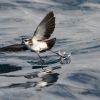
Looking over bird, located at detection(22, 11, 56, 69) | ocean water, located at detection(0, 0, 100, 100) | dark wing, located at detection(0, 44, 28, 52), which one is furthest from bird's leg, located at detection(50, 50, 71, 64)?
dark wing, located at detection(0, 44, 28, 52)

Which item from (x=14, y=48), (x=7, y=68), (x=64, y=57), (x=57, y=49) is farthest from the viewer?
(x=57, y=49)

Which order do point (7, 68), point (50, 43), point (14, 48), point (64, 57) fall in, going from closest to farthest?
point (50, 43) < point (14, 48) < point (7, 68) < point (64, 57)

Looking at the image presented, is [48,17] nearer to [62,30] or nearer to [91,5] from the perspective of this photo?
[62,30]

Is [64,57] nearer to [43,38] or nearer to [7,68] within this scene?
[43,38]

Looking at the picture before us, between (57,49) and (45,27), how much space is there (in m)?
2.89

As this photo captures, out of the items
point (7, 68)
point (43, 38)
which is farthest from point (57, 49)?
point (43, 38)

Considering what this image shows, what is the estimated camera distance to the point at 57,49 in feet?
51.9

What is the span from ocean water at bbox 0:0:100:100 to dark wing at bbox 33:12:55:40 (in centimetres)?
80

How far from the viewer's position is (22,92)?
37.0 ft

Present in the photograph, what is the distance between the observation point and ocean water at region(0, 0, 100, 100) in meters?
11.4

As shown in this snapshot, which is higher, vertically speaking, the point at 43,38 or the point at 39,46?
the point at 43,38

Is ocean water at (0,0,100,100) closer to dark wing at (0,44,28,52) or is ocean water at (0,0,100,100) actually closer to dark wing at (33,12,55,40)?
dark wing at (0,44,28,52)

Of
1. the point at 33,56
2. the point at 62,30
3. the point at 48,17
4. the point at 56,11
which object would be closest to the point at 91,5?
the point at 56,11

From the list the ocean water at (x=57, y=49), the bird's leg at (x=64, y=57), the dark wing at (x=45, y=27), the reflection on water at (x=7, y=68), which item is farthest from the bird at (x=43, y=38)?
the bird's leg at (x=64, y=57)
